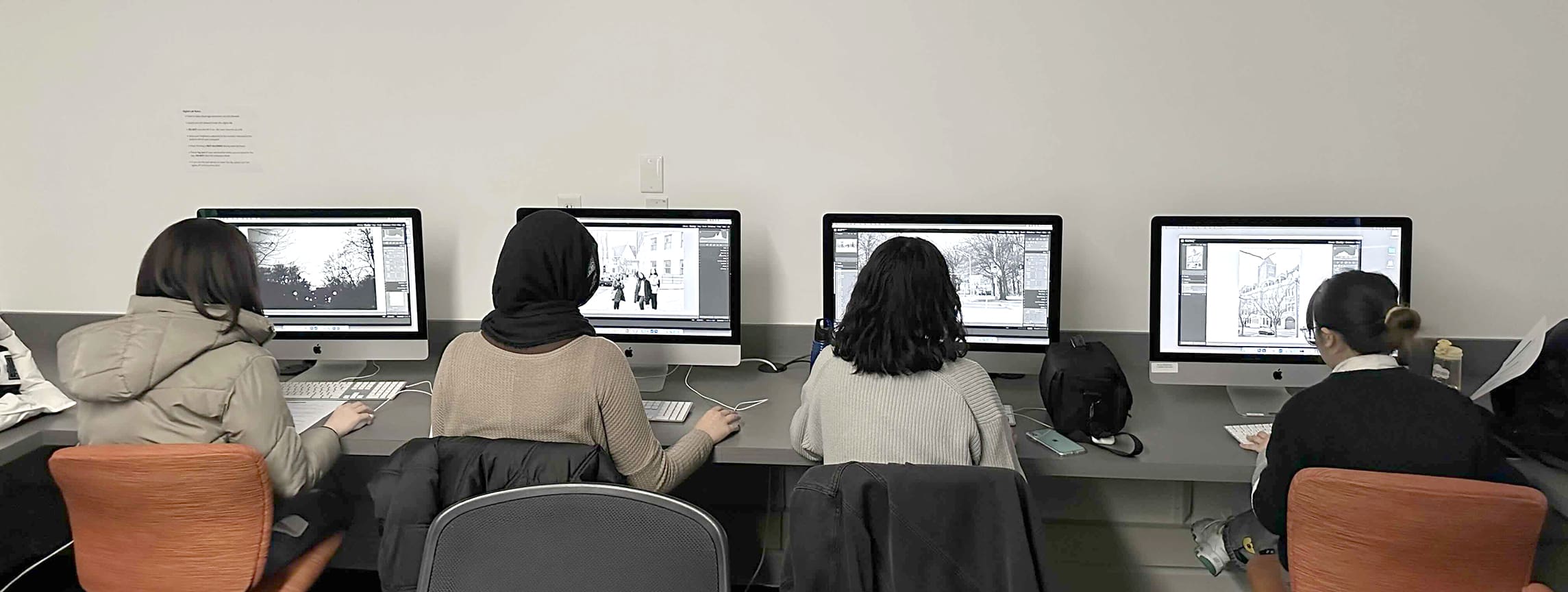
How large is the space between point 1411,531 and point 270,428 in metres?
1.93

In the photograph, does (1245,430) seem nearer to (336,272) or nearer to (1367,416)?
(1367,416)

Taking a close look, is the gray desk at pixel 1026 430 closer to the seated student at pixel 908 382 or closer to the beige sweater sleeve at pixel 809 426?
the beige sweater sleeve at pixel 809 426

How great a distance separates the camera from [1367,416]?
157cm

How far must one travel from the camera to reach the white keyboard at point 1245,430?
197cm

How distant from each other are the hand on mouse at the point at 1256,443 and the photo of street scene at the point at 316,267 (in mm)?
2022

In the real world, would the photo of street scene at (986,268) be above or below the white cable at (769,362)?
above

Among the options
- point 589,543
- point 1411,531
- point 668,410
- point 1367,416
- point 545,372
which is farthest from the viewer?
point 668,410

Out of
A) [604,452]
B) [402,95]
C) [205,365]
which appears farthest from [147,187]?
[604,452]

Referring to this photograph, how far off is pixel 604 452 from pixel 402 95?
1.39m

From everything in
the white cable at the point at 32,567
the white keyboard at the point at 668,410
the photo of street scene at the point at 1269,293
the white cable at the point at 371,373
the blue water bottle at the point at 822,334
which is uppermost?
the photo of street scene at the point at 1269,293

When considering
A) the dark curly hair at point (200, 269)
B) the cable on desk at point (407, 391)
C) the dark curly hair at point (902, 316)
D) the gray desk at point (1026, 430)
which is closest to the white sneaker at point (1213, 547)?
the gray desk at point (1026, 430)

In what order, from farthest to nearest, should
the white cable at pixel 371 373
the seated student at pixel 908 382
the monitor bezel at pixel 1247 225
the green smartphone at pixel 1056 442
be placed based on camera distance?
the white cable at pixel 371 373, the monitor bezel at pixel 1247 225, the green smartphone at pixel 1056 442, the seated student at pixel 908 382

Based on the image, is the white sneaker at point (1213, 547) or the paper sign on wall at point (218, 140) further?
the paper sign on wall at point (218, 140)

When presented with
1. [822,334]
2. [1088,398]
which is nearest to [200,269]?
[822,334]
